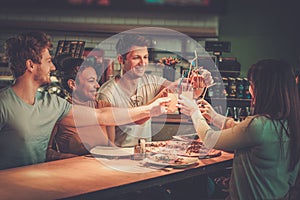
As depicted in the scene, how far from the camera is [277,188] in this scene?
3.01 metres

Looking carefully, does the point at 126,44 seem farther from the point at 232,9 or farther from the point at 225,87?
the point at 232,9

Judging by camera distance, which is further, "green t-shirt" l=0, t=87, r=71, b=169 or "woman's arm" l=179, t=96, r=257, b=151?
"green t-shirt" l=0, t=87, r=71, b=169

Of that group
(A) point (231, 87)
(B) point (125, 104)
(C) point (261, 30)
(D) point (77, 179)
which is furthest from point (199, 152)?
(C) point (261, 30)

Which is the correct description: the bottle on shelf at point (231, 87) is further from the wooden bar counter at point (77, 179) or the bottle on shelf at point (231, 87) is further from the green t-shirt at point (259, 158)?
the green t-shirt at point (259, 158)

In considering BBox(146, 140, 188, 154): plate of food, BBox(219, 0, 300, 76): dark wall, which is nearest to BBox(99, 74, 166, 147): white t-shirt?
BBox(146, 140, 188, 154): plate of food

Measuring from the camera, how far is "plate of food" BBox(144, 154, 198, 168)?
10.6 feet

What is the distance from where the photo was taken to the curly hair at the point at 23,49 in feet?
11.0

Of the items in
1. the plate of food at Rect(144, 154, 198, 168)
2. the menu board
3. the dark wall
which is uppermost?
the dark wall

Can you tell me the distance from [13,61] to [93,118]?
785mm

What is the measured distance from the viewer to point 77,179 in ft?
9.55

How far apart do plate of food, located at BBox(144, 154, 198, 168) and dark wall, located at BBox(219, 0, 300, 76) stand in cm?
380

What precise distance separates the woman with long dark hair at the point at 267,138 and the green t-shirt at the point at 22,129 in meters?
1.21

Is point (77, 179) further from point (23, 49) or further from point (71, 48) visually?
point (71, 48)

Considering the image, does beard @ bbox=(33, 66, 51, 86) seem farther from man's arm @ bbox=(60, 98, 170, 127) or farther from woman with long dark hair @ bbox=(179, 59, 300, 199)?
woman with long dark hair @ bbox=(179, 59, 300, 199)
